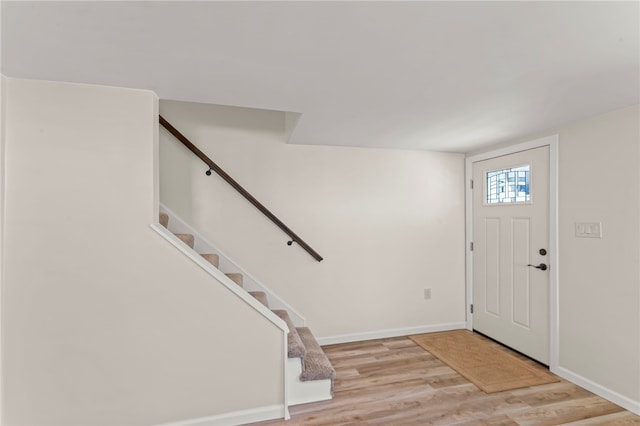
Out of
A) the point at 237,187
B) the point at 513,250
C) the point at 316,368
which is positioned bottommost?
the point at 316,368

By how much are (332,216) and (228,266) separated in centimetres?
115

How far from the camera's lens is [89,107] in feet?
5.87

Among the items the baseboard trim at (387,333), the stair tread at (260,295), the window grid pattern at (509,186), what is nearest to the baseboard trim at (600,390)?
the baseboard trim at (387,333)

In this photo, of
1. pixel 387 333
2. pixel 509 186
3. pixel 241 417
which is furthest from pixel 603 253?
pixel 241 417

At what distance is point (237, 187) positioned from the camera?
2809 mm

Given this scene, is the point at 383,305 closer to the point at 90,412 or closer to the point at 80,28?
the point at 90,412

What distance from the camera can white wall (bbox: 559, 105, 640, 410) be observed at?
207 centimetres

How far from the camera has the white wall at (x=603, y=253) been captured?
81.5 inches

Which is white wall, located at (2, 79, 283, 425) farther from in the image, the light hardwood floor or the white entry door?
the white entry door

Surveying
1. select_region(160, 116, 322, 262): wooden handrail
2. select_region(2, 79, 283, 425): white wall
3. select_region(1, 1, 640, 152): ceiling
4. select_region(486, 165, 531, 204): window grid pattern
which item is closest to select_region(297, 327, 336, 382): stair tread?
select_region(2, 79, 283, 425): white wall

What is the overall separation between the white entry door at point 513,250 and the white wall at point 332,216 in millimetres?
255

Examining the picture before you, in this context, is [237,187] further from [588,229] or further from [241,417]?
[588,229]

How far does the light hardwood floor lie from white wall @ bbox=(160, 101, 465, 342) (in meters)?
0.73

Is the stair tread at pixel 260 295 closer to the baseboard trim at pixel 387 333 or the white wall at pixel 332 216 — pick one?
the white wall at pixel 332 216
